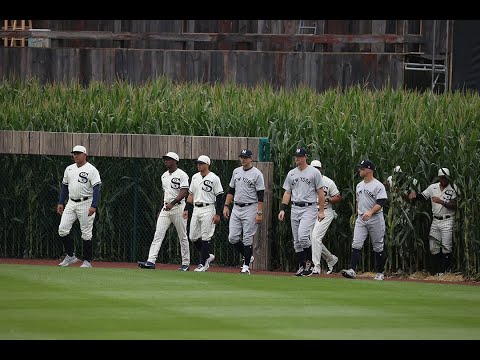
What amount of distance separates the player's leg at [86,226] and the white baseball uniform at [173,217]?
1117mm

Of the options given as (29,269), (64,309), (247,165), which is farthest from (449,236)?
(64,309)

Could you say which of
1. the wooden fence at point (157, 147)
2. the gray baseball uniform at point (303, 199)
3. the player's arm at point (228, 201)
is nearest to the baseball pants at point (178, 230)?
the player's arm at point (228, 201)

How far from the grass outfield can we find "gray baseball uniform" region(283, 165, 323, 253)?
0.88 m

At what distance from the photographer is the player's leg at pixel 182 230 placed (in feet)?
69.4

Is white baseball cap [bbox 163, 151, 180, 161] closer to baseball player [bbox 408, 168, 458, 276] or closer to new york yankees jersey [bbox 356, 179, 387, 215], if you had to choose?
new york yankees jersey [bbox 356, 179, 387, 215]

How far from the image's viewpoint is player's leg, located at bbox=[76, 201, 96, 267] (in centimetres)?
2127

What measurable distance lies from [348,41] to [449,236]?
10.4 meters

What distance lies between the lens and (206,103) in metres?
25.0

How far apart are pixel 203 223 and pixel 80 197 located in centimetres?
227

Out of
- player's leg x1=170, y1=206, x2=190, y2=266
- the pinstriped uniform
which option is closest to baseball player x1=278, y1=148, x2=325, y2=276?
player's leg x1=170, y1=206, x2=190, y2=266

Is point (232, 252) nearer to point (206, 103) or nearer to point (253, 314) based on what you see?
point (206, 103)

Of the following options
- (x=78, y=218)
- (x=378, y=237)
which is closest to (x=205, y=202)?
(x=78, y=218)

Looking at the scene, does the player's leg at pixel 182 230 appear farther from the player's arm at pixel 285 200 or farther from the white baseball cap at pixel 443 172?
the white baseball cap at pixel 443 172

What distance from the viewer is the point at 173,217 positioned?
21266 millimetres
